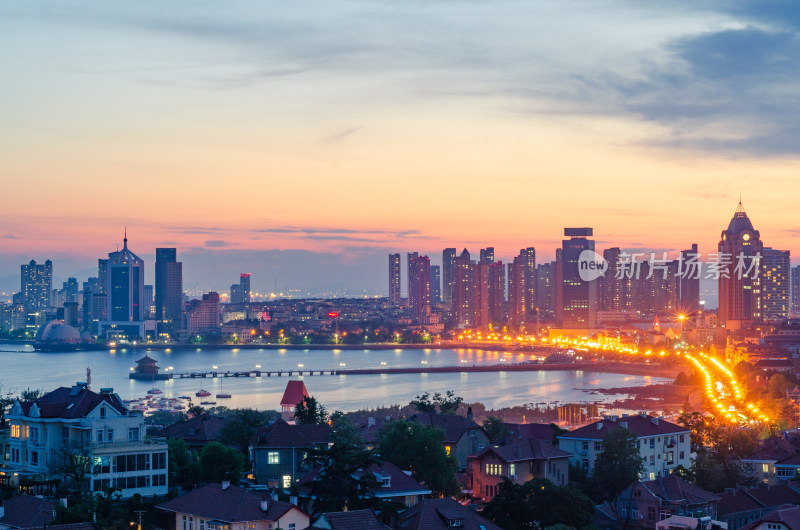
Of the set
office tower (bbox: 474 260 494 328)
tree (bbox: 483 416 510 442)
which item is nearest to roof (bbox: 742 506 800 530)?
tree (bbox: 483 416 510 442)

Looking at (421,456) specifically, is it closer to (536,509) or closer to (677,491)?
(536,509)

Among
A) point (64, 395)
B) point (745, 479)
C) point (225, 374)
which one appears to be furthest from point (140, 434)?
point (225, 374)

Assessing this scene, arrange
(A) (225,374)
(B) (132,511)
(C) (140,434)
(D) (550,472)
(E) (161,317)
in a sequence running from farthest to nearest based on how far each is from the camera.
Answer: (E) (161,317) → (A) (225,374) → (D) (550,472) → (C) (140,434) → (B) (132,511)

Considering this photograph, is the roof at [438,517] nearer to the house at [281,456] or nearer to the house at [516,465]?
the house at [281,456]

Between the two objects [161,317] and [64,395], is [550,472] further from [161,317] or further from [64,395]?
[161,317]

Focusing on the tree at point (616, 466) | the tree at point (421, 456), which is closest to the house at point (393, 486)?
the tree at point (421, 456)

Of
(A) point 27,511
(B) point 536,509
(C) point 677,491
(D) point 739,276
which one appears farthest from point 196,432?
(D) point 739,276
